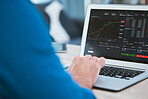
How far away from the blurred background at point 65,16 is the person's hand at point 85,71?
0.31 metres

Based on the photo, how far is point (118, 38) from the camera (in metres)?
1.26

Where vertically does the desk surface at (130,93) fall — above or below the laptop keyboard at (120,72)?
below

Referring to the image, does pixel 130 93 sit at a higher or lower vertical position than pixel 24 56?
lower

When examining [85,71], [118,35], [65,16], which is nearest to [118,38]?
[118,35]

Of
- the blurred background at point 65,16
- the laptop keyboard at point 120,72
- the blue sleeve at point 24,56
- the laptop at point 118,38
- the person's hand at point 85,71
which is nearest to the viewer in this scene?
the blue sleeve at point 24,56

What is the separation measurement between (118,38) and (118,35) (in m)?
0.02

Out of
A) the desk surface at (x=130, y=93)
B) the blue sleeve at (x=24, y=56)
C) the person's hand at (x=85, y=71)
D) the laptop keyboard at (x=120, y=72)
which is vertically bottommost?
the desk surface at (x=130, y=93)

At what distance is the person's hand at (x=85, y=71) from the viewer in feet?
2.94

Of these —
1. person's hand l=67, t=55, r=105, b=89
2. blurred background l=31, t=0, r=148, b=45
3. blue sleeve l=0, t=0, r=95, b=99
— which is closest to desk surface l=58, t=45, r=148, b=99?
person's hand l=67, t=55, r=105, b=89

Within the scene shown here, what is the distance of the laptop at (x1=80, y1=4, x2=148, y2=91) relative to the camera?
1196mm

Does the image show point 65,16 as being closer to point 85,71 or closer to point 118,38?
point 118,38

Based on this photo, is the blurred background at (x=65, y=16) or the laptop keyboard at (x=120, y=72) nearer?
the laptop keyboard at (x=120, y=72)

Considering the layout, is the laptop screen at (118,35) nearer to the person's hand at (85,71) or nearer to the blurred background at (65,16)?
the person's hand at (85,71)

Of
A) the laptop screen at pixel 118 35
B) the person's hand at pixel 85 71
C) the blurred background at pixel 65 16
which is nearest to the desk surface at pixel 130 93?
the person's hand at pixel 85 71
